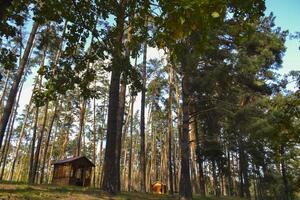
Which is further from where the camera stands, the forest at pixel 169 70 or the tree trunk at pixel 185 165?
the tree trunk at pixel 185 165

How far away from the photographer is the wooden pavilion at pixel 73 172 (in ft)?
82.8

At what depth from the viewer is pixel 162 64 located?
106 ft

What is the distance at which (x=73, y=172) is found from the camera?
25609mm

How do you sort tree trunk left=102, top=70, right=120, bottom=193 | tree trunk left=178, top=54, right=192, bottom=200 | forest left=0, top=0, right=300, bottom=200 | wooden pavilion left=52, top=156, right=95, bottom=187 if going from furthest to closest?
wooden pavilion left=52, top=156, right=95, bottom=187
tree trunk left=178, top=54, right=192, bottom=200
tree trunk left=102, top=70, right=120, bottom=193
forest left=0, top=0, right=300, bottom=200

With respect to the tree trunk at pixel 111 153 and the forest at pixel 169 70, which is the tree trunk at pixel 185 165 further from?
the tree trunk at pixel 111 153

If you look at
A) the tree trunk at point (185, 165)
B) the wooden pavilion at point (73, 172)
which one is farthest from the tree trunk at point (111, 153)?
the wooden pavilion at point (73, 172)

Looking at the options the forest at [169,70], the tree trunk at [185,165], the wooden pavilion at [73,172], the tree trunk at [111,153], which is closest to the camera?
the forest at [169,70]

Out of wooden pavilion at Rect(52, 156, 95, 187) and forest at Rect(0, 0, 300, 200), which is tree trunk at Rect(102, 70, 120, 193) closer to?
forest at Rect(0, 0, 300, 200)

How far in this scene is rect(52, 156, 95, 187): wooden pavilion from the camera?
25.2 metres

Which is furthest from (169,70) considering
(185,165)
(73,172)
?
(185,165)

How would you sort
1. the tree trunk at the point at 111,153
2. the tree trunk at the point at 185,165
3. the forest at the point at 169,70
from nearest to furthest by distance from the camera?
1. the forest at the point at 169,70
2. the tree trunk at the point at 111,153
3. the tree trunk at the point at 185,165

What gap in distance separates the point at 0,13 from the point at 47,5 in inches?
44.5

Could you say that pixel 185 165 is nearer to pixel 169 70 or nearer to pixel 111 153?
pixel 111 153

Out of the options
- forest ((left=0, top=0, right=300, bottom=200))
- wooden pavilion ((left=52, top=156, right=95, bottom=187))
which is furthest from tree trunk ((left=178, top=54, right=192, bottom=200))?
wooden pavilion ((left=52, top=156, right=95, bottom=187))
